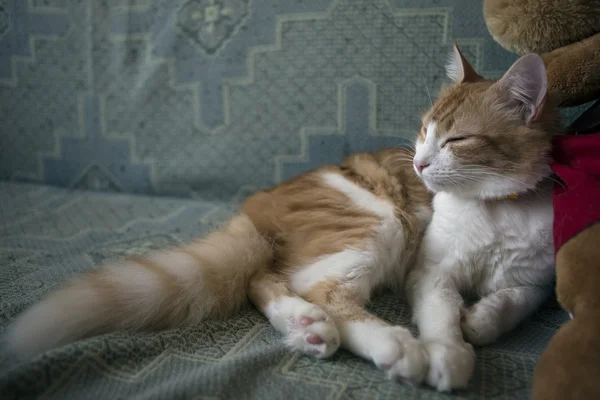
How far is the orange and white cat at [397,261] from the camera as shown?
90 cm

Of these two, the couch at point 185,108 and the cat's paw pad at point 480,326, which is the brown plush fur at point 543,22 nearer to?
the couch at point 185,108

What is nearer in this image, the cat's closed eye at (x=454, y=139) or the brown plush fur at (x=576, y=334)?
the brown plush fur at (x=576, y=334)

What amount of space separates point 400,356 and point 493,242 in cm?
40

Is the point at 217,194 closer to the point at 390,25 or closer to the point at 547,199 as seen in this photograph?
the point at 390,25

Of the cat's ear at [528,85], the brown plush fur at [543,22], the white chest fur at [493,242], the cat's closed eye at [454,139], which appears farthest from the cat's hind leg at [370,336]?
the brown plush fur at [543,22]

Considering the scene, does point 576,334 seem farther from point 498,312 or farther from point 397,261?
point 397,261

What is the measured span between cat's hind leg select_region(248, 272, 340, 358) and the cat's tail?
54 millimetres

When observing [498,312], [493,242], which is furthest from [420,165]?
[498,312]

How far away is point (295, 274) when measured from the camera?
117 cm

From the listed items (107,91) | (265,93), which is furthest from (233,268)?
(107,91)

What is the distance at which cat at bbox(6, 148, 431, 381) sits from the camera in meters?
0.89

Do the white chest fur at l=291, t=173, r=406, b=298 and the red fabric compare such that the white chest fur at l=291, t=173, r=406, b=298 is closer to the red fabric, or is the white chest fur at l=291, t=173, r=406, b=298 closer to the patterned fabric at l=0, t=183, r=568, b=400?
the patterned fabric at l=0, t=183, r=568, b=400

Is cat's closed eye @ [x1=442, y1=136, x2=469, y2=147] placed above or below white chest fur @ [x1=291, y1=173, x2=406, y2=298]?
above

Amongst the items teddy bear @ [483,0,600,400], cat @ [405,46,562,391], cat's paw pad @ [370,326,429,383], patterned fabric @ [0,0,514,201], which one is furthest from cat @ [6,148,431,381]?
patterned fabric @ [0,0,514,201]
